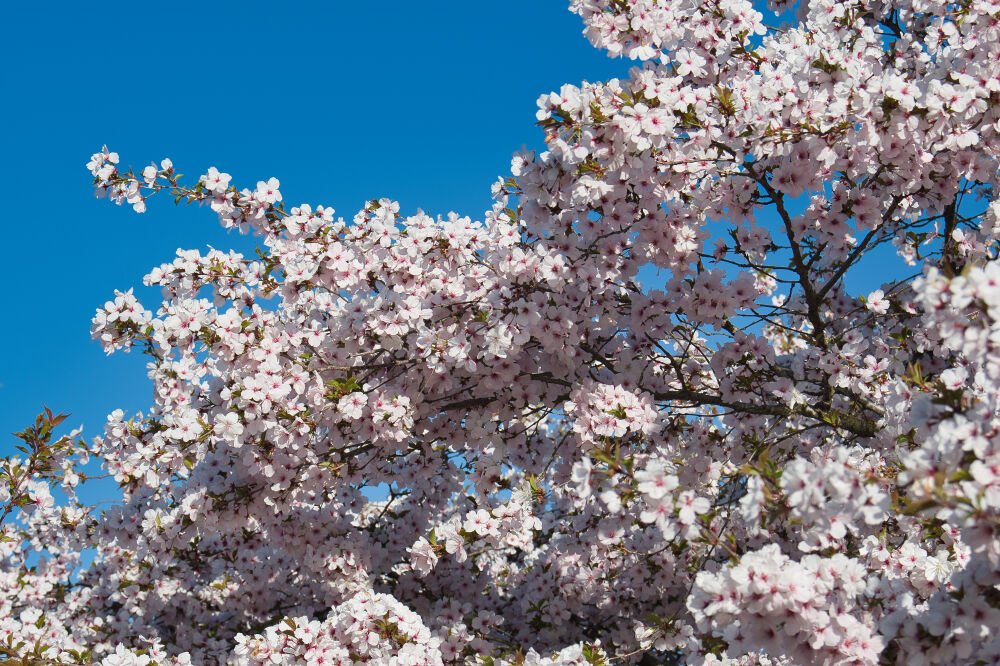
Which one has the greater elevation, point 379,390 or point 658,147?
point 658,147

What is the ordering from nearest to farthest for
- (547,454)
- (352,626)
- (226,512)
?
(352,626), (226,512), (547,454)

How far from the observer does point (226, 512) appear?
298 inches

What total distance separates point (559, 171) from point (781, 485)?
3.33m

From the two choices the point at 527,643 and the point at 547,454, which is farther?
the point at 527,643

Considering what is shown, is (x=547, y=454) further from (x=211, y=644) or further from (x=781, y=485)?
(x=211, y=644)

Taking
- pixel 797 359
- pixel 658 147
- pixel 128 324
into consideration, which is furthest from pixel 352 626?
pixel 797 359

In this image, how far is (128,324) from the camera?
26.4ft

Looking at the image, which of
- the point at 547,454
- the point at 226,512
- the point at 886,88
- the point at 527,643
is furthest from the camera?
the point at 527,643

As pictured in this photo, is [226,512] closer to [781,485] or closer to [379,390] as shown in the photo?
[379,390]

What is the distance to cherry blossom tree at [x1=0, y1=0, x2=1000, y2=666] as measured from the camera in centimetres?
535

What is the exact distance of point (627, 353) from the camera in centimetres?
750

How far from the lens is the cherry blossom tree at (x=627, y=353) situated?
5.35 metres

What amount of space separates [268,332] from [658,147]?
378cm

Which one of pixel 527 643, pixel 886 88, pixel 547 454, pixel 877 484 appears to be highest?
pixel 886 88
